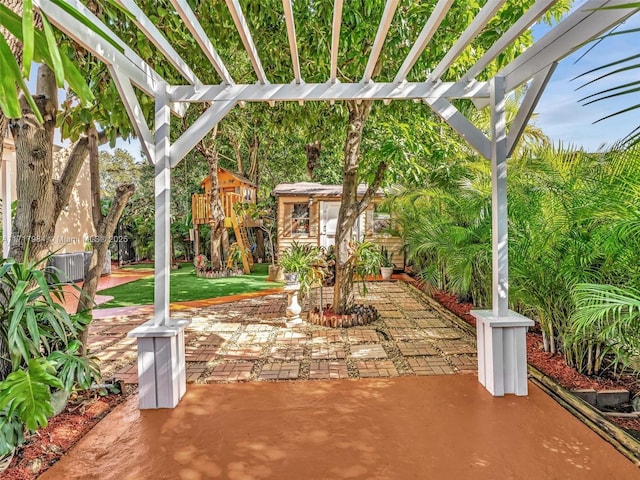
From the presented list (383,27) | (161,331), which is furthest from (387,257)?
(383,27)

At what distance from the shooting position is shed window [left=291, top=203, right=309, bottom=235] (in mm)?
11625

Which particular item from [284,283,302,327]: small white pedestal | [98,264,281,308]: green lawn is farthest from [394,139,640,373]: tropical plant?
[98,264,281,308]: green lawn

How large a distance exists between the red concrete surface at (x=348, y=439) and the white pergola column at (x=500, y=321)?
0.17 metres

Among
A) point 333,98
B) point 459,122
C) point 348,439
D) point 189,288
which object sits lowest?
point 348,439

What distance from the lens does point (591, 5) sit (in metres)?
2.25

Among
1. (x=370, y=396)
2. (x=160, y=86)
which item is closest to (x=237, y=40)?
(x=160, y=86)

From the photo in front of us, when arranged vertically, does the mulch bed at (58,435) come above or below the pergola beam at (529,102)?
below

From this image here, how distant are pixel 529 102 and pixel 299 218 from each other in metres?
8.96

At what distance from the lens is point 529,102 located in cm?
302

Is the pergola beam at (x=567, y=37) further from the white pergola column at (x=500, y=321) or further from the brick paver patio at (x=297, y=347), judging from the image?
the brick paver patio at (x=297, y=347)

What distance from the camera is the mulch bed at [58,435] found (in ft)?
7.57

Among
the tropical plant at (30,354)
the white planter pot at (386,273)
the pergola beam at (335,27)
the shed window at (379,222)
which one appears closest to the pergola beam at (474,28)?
the pergola beam at (335,27)

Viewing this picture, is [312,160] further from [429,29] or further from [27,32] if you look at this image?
[27,32]

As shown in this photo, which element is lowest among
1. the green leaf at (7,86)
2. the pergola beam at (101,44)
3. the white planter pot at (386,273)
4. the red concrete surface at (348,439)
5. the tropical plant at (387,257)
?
the red concrete surface at (348,439)
